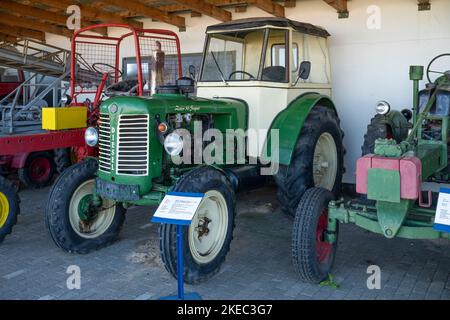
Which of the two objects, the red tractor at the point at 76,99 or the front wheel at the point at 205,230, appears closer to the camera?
the front wheel at the point at 205,230

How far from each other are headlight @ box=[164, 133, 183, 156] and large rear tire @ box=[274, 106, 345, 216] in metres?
1.33

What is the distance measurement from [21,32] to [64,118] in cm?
511

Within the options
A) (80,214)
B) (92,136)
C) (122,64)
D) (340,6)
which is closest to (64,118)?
(92,136)

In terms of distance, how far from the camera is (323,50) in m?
5.38

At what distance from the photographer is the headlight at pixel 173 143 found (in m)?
3.43

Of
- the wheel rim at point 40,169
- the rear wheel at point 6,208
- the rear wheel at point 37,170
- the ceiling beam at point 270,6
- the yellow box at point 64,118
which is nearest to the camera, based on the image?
the rear wheel at point 6,208

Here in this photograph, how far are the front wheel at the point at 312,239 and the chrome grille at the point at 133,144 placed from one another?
1216mm

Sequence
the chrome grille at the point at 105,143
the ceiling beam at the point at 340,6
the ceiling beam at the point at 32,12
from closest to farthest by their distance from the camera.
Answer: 1. the chrome grille at the point at 105,143
2. the ceiling beam at the point at 340,6
3. the ceiling beam at the point at 32,12

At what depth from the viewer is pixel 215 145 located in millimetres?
4070

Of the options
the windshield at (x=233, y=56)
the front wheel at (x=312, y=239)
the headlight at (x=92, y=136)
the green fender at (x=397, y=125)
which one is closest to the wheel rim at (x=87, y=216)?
the headlight at (x=92, y=136)

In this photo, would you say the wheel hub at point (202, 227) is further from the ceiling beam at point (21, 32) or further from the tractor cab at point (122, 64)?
the ceiling beam at point (21, 32)

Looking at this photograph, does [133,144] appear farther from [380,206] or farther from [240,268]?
[380,206]

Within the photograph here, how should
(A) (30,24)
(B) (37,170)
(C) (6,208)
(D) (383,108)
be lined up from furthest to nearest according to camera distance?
(A) (30,24) < (B) (37,170) < (D) (383,108) < (C) (6,208)
